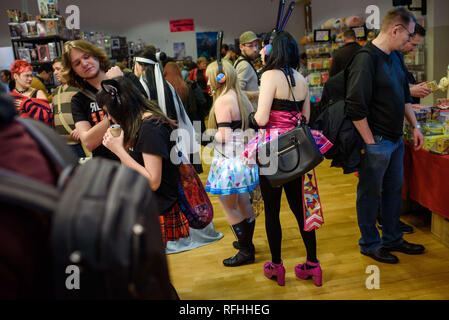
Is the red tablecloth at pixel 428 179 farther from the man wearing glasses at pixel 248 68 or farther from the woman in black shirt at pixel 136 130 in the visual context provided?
the woman in black shirt at pixel 136 130

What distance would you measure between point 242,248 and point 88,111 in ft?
4.83

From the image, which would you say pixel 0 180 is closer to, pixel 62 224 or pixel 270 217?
pixel 62 224

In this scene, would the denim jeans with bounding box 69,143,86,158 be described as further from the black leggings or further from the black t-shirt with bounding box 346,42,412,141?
the black t-shirt with bounding box 346,42,412,141

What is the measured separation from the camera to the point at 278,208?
2.27 m

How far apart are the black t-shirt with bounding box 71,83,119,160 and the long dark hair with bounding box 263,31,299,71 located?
1.04 metres

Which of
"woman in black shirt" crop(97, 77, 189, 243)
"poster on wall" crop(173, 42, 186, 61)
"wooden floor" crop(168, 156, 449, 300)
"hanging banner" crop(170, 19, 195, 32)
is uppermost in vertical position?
"hanging banner" crop(170, 19, 195, 32)

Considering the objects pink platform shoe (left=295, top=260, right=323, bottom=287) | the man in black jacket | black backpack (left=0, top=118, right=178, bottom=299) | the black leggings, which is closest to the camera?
black backpack (left=0, top=118, right=178, bottom=299)

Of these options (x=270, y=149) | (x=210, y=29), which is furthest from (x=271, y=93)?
(x=210, y=29)

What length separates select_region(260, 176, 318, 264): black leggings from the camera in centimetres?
221

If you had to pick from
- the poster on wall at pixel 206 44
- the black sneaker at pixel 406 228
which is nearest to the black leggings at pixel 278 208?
the black sneaker at pixel 406 228

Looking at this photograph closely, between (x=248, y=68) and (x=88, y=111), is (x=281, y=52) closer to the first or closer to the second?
(x=88, y=111)

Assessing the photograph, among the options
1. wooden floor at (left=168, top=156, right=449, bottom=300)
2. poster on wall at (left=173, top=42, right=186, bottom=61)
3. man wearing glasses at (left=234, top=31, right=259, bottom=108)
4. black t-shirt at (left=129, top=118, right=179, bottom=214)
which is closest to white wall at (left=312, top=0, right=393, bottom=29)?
man wearing glasses at (left=234, top=31, right=259, bottom=108)

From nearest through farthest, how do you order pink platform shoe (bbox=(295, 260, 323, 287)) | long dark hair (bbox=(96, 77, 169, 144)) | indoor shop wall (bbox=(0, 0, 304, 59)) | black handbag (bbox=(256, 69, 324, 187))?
long dark hair (bbox=(96, 77, 169, 144)) < black handbag (bbox=(256, 69, 324, 187)) < pink platform shoe (bbox=(295, 260, 323, 287)) < indoor shop wall (bbox=(0, 0, 304, 59))
